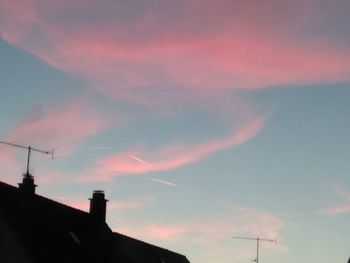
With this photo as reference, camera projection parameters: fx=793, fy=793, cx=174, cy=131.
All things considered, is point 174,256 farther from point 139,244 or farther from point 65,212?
point 65,212

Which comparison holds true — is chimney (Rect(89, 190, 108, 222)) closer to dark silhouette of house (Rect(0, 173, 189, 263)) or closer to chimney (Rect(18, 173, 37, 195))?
dark silhouette of house (Rect(0, 173, 189, 263))

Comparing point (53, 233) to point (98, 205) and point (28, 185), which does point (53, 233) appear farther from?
point (98, 205)

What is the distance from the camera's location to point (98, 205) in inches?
1866

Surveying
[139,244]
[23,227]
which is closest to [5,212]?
[23,227]

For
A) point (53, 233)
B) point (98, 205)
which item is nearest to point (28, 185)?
point (53, 233)

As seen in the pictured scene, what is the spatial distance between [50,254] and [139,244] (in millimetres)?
16701

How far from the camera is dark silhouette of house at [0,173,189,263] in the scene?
115 ft

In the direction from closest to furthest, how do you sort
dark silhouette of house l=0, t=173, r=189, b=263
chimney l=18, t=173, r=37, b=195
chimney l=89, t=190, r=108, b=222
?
1. dark silhouette of house l=0, t=173, r=189, b=263
2. chimney l=18, t=173, r=37, b=195
3. chimney l=89, t=190, r=108, b=222

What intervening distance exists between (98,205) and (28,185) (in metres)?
7.52

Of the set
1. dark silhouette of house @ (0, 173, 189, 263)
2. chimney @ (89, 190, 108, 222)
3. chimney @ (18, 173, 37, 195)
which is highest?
chimney @ (89, 190, 108, 222)

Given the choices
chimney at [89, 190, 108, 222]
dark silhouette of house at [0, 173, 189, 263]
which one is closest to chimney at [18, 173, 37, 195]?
dark silhouette of house at [0, 173, 189, 263]

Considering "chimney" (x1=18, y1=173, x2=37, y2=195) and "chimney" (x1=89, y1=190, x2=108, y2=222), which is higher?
"chimney" (x1=89, y1=190, x2=108, y2=222)

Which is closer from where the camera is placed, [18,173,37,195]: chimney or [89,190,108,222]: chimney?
[18,173,37,195]: chimney

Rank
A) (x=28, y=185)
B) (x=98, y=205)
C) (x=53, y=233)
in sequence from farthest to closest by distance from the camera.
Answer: (x=98, y=205)
(x=28, y=185)
(x=53, y=233)
